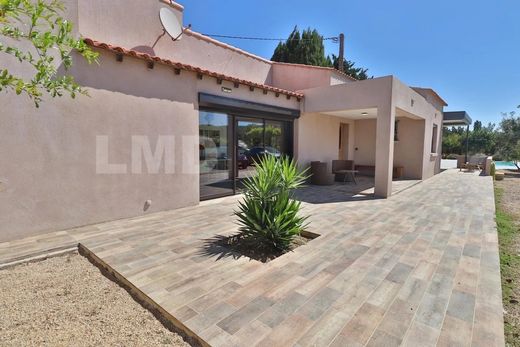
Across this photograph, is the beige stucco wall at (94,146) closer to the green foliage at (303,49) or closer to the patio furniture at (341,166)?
the patio furniture at (341,166)

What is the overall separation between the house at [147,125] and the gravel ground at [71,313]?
1.86 meters

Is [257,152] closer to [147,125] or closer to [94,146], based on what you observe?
[147,125]

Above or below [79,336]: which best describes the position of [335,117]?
above

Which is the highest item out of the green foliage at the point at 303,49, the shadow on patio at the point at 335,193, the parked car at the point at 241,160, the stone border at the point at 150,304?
the green foliage at the point at 303,49

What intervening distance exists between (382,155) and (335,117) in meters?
4.94

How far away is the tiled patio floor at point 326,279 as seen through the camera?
2553 millimetres

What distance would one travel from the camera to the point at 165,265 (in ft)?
12.8

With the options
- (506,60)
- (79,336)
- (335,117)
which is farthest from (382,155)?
(506,60)

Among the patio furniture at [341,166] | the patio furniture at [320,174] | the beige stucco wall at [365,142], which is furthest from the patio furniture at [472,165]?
the patio furniture at [320,174]

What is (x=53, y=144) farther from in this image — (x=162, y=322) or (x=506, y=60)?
(x=506, y=60)

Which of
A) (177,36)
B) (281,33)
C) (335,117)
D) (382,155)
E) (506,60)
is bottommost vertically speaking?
(382,155)

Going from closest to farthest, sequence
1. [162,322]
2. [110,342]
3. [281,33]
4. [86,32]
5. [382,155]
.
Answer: [110,342] → [162,322] → [86,32] → [382,155] → [281,33]

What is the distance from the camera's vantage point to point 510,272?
3996 millimetres

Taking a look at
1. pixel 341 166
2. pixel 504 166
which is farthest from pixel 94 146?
pixel 504 166
